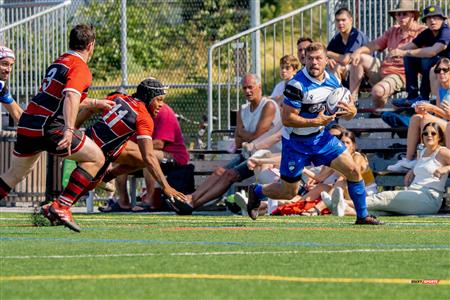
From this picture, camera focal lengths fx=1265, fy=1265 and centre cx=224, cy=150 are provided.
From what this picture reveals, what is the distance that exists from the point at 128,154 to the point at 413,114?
13.3 feet

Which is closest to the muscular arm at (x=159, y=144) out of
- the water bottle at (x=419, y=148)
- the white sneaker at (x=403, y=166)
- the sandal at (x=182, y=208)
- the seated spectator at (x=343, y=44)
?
the sandal at (x=182, y=208)

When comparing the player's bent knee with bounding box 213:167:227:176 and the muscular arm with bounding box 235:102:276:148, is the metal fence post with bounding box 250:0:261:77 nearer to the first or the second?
the muscular arm with bounding box 235:102:276:148

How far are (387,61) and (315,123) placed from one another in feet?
20.7

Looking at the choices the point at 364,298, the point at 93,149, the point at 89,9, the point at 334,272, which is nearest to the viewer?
the point at 364,298

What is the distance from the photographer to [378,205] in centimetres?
1521

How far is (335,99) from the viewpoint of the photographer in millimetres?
12148

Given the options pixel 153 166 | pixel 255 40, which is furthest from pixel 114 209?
pixel 255 40

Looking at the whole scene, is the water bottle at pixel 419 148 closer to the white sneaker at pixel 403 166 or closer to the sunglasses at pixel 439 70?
the white sneaker at pixel 403 166

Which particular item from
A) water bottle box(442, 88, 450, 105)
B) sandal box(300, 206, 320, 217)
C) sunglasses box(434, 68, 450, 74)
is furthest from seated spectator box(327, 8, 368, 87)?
sandal box(300, 206, 320, 217)

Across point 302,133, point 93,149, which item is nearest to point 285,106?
point 302,133

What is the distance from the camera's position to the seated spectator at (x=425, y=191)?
49.9 ft

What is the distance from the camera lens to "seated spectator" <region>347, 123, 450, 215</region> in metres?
15.2

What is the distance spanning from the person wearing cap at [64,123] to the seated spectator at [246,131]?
461 centimetres

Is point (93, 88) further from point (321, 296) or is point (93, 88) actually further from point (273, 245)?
point (321, 296)
